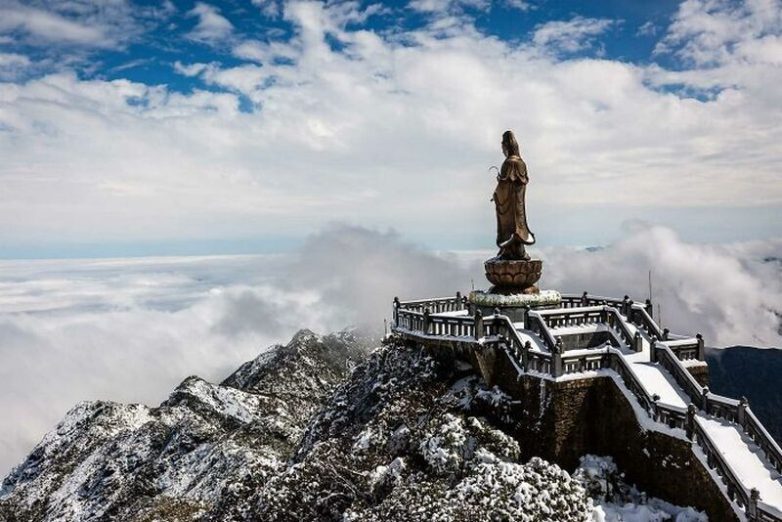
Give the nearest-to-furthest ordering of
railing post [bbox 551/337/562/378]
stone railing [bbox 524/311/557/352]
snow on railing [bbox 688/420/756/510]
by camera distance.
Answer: snow on railing [bbox 688/420/756/510] → railing post [bbox 551/337/562/378] → stone railing [bbox 524/311/557/352]

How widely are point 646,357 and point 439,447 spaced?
33.3ft

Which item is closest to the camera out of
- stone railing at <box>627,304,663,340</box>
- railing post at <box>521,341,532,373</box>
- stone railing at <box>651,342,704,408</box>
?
stone railing at <box>651,342,704,408</box>

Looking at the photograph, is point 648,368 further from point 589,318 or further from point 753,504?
point 753,504

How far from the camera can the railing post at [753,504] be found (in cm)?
1728

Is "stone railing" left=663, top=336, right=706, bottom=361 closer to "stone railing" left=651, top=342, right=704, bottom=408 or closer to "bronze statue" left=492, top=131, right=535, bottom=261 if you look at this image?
"stone railing" left=651, top=342, right=704, bottom=408

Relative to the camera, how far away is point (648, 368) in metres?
24.1

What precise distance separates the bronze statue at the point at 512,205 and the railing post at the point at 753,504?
50.0 feet

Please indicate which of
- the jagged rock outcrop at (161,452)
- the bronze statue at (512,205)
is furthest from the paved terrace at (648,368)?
the jagged rock outcrop at (161,452)

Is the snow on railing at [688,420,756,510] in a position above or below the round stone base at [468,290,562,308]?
below

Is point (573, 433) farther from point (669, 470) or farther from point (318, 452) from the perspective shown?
point (318, 452)

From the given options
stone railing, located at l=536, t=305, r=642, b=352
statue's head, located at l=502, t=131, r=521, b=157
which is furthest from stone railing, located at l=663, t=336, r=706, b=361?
statue's head, located at l=502, t=131, r=521, b=157

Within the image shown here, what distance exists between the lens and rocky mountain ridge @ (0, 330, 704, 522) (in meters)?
20.3

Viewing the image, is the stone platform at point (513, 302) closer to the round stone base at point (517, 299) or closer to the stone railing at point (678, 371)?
the round stone base at point (517, 299)

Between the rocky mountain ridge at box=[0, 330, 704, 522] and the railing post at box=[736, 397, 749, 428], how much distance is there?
366 cm
